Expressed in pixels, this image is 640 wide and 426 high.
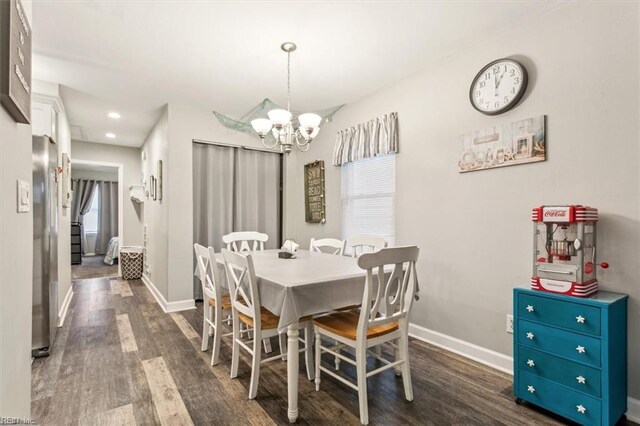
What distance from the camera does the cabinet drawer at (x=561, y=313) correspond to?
1707 mm

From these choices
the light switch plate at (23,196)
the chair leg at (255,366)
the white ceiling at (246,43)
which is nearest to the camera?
the light switch plate at (23,196)

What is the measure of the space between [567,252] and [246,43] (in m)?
2.66

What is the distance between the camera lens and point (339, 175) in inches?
158

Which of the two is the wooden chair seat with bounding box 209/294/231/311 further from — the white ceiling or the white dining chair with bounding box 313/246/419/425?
the white ceiling

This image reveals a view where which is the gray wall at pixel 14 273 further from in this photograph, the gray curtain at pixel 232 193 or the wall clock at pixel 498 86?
the gray curtain at pixel 232 193

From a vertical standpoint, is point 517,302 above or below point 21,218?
below

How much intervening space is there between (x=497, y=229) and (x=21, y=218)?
274cm

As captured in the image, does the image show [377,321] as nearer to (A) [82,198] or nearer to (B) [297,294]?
(B) [297,294]

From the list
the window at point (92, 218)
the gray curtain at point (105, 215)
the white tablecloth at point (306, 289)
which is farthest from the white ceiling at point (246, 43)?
the window at point (92, 218)

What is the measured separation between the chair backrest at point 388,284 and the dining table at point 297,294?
0.57ft

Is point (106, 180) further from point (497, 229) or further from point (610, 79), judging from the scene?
point (610, 79)

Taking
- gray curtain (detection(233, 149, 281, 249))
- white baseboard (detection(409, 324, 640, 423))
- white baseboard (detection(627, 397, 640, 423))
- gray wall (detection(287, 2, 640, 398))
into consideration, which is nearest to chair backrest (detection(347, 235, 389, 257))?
gray wall (detection(287, 2, 640, 398))

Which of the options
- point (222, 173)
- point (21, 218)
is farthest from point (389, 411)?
point (222, 173)

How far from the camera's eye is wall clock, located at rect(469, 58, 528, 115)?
228 centimetres
